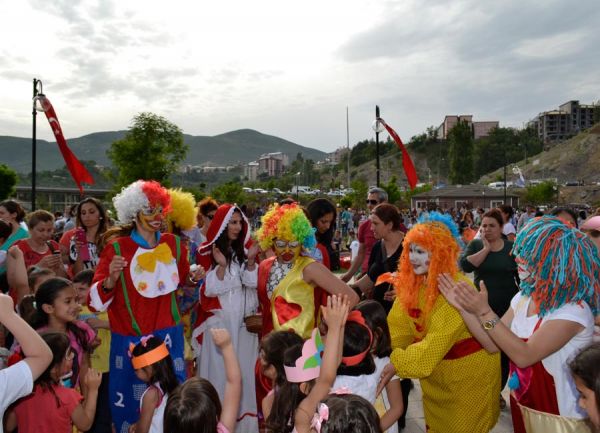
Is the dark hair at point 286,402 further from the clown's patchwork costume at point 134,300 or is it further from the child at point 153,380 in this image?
the clown's patchwork costume at point 134,300

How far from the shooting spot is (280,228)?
3711 mm

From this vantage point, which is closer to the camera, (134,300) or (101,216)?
(134,300)

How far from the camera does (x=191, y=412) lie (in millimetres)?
2465

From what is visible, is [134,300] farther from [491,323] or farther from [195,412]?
[491,323]

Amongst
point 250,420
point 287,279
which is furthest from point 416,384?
point 287,279

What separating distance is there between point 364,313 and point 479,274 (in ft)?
8.26

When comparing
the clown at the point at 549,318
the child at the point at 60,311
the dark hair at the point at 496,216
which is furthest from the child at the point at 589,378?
the dark hair at the point at 496,216

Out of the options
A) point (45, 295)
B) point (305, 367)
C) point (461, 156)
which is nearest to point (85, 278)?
point (45, 295)

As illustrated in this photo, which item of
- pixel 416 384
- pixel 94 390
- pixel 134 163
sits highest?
pixel 134 163

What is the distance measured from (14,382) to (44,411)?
2.99 ft

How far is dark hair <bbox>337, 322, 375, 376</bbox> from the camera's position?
2855 millimetres

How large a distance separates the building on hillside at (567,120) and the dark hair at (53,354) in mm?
184194

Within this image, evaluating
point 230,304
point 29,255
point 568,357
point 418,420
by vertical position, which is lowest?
point 418,420

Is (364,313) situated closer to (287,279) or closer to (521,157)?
(287,279)
